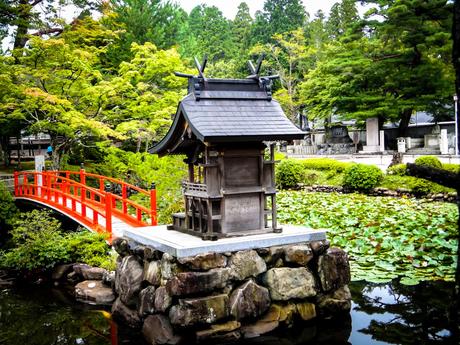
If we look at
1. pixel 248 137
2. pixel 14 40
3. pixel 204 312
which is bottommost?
pixel 204 312

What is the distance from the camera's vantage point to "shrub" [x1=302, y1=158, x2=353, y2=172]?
2311 cm

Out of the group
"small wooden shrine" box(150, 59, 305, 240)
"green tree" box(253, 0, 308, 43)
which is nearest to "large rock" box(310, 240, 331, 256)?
"small wooden shrine" box(150, 59, 305, 240)

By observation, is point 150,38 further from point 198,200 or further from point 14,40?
point 198,200

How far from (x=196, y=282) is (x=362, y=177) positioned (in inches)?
578

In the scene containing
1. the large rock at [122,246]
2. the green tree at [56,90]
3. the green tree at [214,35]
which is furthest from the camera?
the green tree at [214,35]

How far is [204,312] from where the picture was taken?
24.3 ft

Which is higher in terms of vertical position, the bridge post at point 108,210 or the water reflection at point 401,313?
the bridge post at point 108,210

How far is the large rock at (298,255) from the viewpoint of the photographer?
27.2 ft

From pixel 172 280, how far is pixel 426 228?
26.2 feet

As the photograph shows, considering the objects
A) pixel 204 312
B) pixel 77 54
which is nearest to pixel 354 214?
pixel 204 312

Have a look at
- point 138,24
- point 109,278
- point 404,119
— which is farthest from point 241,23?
point 109,278

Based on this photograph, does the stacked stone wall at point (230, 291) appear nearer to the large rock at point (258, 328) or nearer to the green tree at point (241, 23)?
the large rock at point (258, 328)

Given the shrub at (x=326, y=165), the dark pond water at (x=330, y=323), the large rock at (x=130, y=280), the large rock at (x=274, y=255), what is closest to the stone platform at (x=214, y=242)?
the large rock at (x=274, y=255)

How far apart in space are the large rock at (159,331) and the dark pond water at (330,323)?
0.76 feet
